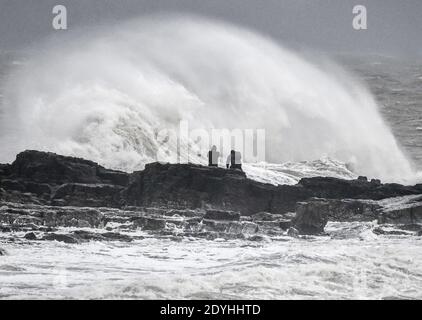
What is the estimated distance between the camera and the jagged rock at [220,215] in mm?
27614

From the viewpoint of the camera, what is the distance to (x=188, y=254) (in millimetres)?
21109

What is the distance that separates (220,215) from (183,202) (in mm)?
2709

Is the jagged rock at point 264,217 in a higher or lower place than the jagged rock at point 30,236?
higher

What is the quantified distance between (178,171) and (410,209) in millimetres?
9773

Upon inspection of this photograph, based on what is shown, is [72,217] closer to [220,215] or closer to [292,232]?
[220,215]

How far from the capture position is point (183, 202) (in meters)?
30.0

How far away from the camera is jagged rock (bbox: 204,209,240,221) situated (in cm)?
2761

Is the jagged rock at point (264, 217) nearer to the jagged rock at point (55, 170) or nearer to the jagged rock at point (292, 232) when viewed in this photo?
the jagged rock at point (292, 232)

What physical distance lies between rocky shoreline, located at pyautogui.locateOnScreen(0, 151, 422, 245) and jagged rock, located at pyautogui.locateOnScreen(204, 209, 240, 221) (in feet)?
0.13

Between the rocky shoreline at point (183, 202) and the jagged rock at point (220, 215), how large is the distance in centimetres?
4

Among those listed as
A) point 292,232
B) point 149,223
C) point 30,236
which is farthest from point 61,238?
point 292,232

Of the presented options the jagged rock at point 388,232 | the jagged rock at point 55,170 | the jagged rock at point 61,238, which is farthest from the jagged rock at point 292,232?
the jagged rock at point 55,170
